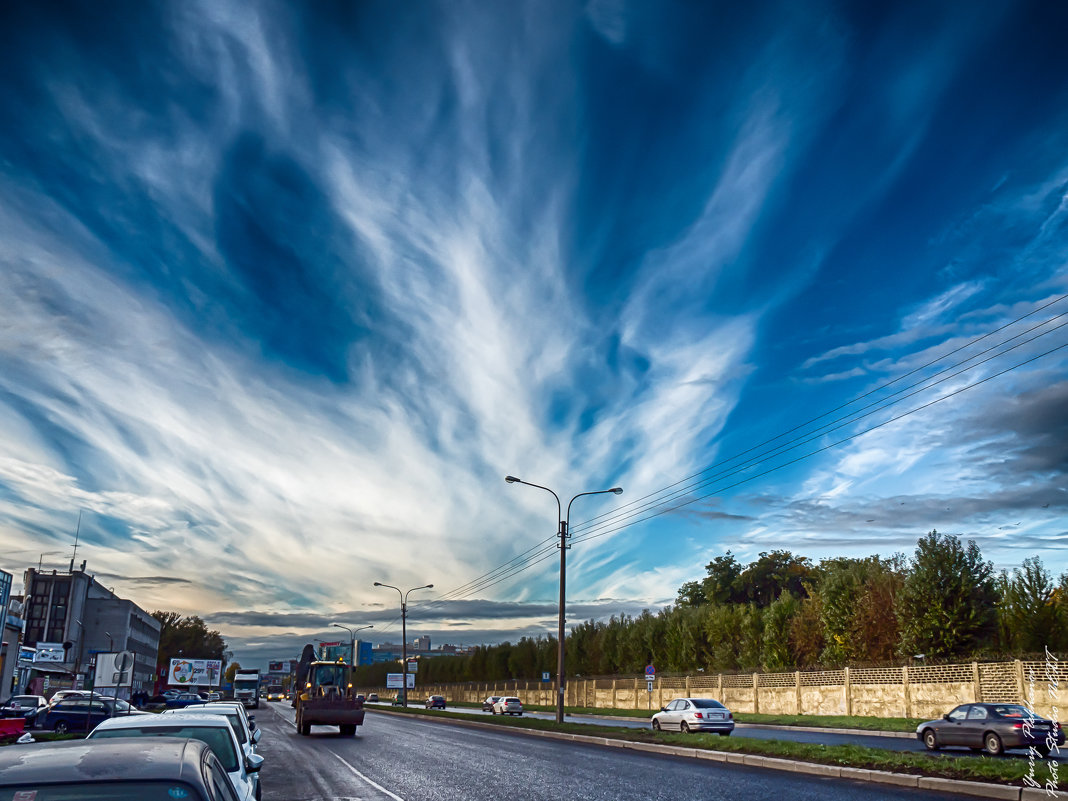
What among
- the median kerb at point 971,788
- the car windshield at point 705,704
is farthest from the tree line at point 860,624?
the median kerb at point 971,788

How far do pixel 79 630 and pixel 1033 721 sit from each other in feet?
371

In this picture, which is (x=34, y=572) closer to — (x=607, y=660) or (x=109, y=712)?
(x=607, y=660)

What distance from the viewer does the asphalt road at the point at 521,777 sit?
13.5 meters

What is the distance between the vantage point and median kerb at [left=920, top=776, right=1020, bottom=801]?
12107 millimetres

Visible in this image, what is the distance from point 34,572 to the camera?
104m

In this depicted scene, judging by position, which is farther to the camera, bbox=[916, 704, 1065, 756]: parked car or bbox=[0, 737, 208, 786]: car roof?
bbox=[916, 704, 1065, 756]: parked car

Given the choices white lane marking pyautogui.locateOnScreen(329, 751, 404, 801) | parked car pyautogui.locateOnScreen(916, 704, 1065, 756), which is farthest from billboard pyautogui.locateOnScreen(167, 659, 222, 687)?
parked car pyautogui.locateOnScreen(916, 704, 1065, 756)

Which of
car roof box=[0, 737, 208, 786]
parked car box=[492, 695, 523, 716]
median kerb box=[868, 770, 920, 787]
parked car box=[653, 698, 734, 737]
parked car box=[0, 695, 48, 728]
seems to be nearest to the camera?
car roof box=[0, 737, 208, 786]

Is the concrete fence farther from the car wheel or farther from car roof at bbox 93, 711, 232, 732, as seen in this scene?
car roof at bbox 93, 711, 232, 732

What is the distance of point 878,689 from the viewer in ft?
130

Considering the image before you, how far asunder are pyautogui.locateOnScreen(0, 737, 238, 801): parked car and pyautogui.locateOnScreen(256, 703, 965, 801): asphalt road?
34.0ft

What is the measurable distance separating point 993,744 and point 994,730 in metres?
0.36

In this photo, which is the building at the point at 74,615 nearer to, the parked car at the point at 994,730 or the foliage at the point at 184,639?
the foliage at the point at 184,639

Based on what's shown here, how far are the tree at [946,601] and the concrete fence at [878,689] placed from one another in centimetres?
520
